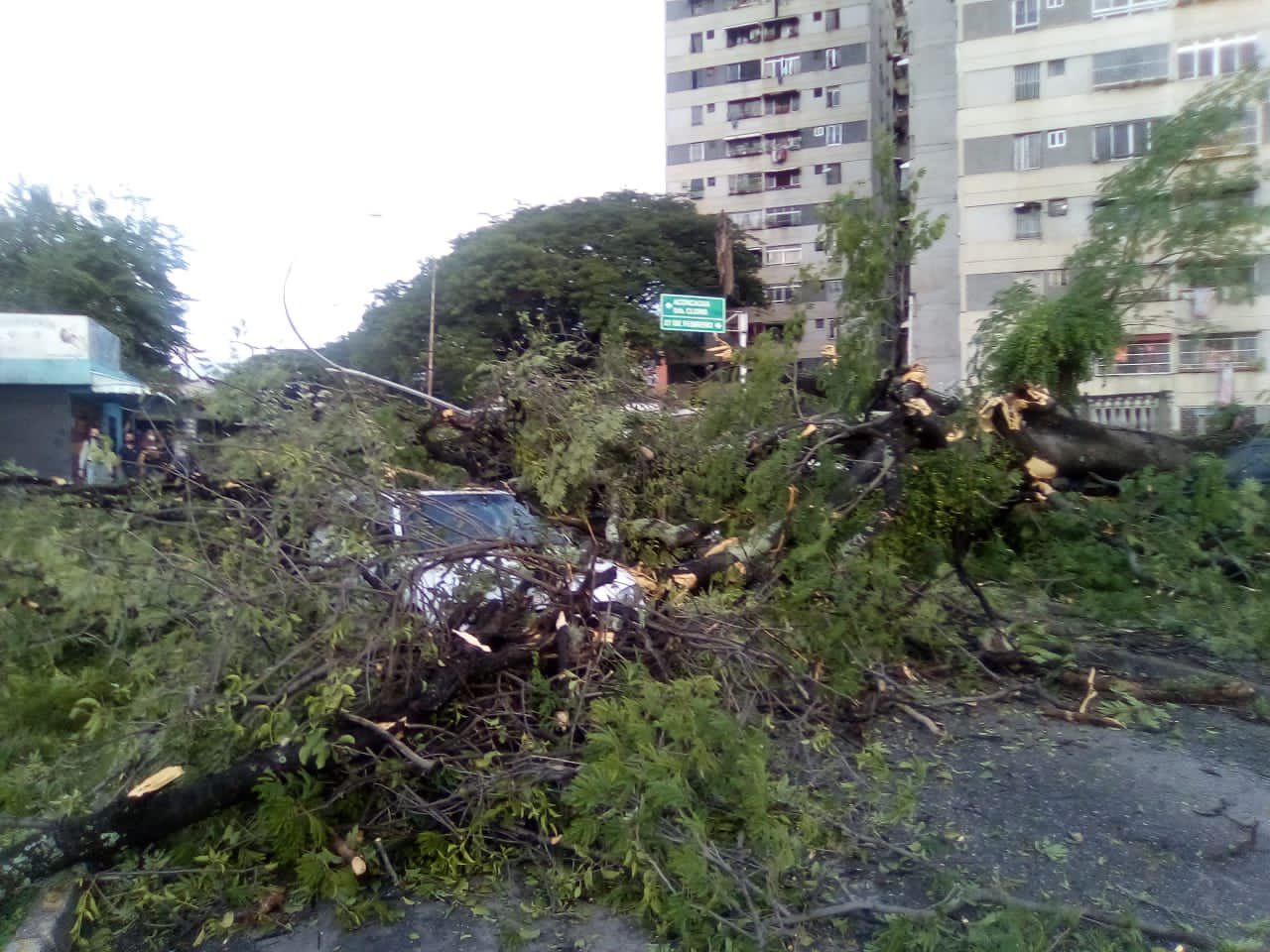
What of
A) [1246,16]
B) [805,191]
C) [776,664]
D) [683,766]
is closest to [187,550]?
[683,766]

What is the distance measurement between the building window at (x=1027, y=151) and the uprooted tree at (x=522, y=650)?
17991 millimetres

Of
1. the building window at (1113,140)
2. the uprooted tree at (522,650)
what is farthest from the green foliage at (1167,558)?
the building window at (1113,140)

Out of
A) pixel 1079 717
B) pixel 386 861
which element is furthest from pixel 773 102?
pixel 386 861

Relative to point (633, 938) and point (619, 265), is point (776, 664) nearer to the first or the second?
point (633, 938)

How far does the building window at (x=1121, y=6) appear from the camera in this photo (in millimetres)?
17798

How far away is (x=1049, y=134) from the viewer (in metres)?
22.1

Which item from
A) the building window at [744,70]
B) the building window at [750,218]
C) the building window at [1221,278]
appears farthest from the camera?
the building window at [744,70]

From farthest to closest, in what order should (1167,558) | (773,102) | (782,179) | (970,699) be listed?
1. (773,102)
2. (782,179)
3. (1167,558)
4. (970,699)

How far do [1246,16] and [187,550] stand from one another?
15.8 metres

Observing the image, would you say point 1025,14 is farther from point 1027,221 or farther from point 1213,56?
point 1213,56

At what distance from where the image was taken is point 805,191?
38.5 m

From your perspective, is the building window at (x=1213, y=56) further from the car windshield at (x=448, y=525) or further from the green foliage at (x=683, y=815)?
the green foliage at (x=683, y=815)

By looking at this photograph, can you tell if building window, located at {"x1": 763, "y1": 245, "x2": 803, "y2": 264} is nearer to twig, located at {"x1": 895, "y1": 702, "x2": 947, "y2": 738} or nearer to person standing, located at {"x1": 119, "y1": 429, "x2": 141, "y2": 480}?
person standing, located at {"x1": 119, "y1": 429, "x2": 141, "y2": 480}

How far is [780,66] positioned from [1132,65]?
22.3 metres
